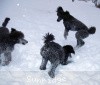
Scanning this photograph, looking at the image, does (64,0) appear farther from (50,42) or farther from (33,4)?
(50,42)

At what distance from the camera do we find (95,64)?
32.8ft

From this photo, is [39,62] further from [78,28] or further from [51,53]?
[78,28]

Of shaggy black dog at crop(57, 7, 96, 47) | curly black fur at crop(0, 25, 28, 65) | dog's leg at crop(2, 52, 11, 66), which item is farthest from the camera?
shaggy black dog at crop(57, 7, 96, 47)

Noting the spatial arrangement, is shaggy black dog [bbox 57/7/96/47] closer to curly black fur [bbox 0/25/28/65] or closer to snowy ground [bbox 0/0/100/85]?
snowy ground [bbox 0/0/100/85]

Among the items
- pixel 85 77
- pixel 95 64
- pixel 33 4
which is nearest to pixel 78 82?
pixel 85 77

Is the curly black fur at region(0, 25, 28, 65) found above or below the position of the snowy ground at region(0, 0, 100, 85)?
above

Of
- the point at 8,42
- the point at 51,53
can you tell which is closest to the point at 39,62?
the point at 51,53

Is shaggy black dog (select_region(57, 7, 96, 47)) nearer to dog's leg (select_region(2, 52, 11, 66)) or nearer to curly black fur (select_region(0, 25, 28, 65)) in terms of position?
A: curly black fur (select_region(0, 25, 28, 65))

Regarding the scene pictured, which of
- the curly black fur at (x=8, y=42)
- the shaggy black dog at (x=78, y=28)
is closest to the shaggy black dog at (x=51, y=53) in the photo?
the curly black fur at (x=8, y=42)

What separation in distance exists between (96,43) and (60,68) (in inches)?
178

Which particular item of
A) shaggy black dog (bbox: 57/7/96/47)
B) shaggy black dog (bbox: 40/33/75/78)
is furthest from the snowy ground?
shaggy black dog (bbox: 57/7/96/47)

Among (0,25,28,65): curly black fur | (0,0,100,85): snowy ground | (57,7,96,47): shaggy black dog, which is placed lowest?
(0,0,100,85): snowy ground

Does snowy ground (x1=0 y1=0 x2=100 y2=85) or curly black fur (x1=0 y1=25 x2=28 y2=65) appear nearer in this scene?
snowy ground (x1=0 y1=0 x2=100 y2=85)

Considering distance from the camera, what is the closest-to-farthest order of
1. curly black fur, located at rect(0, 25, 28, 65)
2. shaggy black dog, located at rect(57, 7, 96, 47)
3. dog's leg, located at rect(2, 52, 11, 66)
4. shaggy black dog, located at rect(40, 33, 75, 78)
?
1. shaggy black dog, located at rect(40, 33, 75, 78)
2. curly black fur, located at rect(0, 25, 28, 65)
3. dog's leg, located at rect(2, 52, 11, 66)
4. shaggy black dog, located at rect(57, 7, 96, 47)
